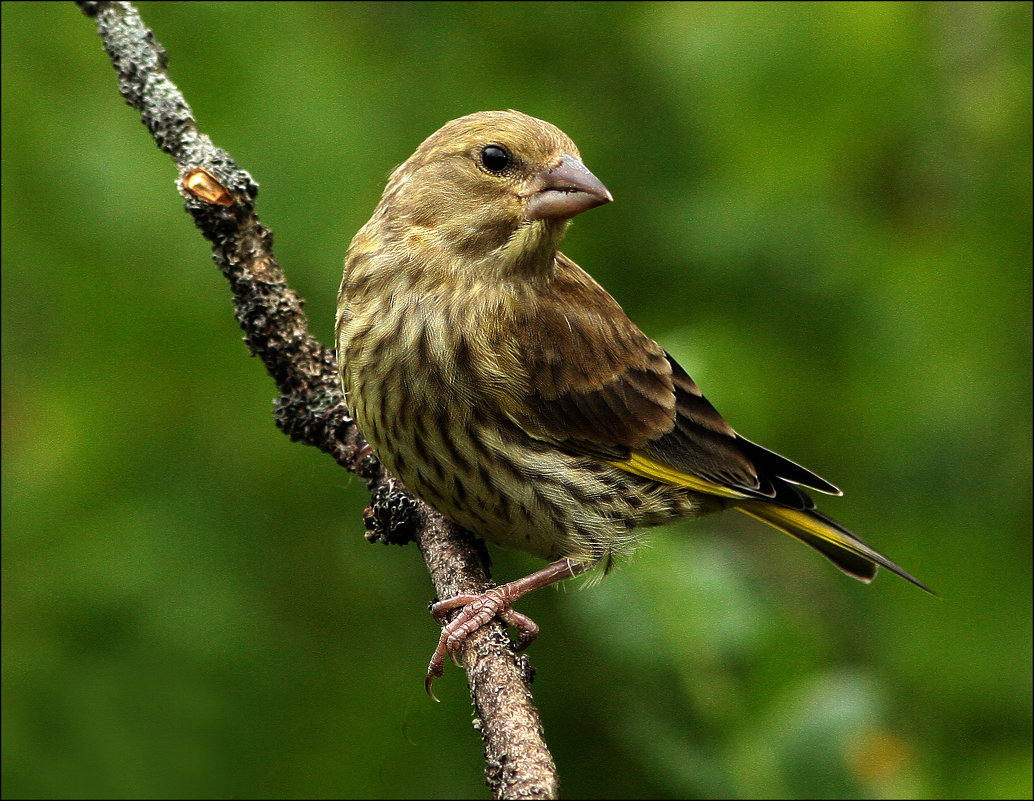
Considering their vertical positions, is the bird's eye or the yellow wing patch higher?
the bird's eye

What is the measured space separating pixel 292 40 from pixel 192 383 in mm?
1104

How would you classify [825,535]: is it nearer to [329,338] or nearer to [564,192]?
[564,192]

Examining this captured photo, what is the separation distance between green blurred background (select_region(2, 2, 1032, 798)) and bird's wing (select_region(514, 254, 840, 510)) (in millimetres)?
131

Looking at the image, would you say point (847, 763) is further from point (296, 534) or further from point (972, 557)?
point (296, 534)

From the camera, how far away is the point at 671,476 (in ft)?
12.3

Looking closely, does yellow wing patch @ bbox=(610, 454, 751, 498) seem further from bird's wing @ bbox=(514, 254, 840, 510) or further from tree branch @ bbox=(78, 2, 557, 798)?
tree branch @ bbox=(78, 2, 557, 798)

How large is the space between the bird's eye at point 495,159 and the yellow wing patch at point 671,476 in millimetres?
984

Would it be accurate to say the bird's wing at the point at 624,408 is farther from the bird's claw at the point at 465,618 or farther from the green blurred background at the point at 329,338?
the bird's claw at the point at 465,618

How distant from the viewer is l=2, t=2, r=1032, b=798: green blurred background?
362cm

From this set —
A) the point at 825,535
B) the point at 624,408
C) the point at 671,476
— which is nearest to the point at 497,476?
the point at 624,408

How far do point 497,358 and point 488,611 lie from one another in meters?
0.67

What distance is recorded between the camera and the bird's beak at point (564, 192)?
3043 mm

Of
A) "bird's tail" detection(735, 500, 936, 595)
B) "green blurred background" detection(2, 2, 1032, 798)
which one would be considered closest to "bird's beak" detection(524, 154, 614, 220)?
"green blurred background" detection(2, 2, 1032, 798)

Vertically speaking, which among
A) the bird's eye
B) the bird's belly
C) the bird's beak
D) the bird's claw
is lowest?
the bird's claw
